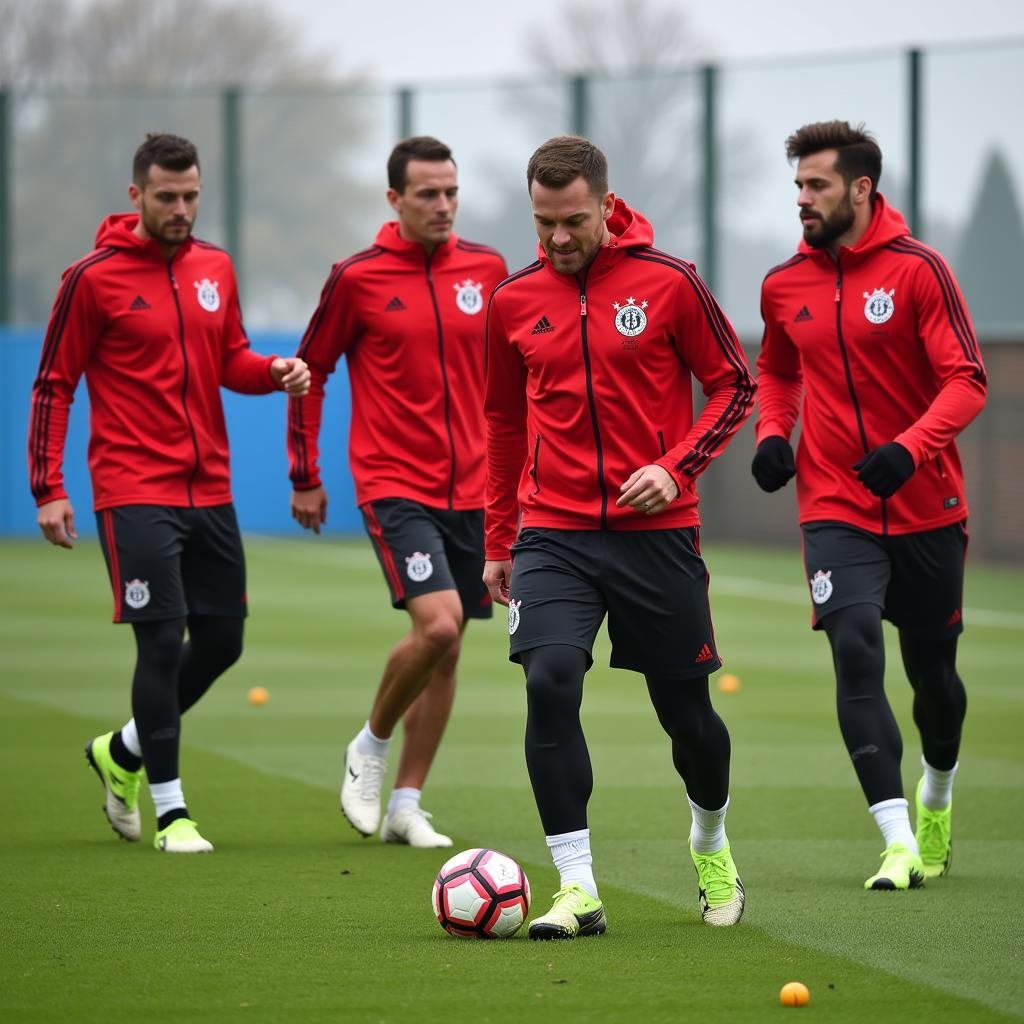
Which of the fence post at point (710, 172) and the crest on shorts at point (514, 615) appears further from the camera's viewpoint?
the fence post at point (710, 172)

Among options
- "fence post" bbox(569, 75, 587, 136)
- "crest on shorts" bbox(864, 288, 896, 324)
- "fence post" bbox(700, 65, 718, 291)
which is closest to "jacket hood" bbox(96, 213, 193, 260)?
"crest on shorts" bbox(864, 288, 896, 324)

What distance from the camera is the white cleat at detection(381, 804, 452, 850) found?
7488mm

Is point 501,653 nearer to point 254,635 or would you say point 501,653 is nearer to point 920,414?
point 254,635

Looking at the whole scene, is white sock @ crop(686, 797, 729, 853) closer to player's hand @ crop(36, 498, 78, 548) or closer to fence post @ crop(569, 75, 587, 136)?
player's hand @ crop(36, 498, 78, 548)

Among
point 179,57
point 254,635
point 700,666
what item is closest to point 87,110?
point 254,635

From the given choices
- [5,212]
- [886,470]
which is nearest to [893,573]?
[886,470]

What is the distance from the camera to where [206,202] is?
27797mm

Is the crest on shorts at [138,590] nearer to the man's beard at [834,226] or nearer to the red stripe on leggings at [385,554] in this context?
the red stripe on leggings at [385,554]

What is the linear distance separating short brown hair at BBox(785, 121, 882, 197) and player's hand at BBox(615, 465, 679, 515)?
173 cm

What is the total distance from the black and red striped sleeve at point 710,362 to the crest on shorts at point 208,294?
8.00 ft

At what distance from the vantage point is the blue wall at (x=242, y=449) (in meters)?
26.4

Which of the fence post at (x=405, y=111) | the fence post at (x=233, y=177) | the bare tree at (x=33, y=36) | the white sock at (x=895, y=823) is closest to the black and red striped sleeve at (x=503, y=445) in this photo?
the white sock at (x=895, y=823)

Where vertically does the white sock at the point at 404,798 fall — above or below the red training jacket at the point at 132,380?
below

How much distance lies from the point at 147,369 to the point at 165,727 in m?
1.33
